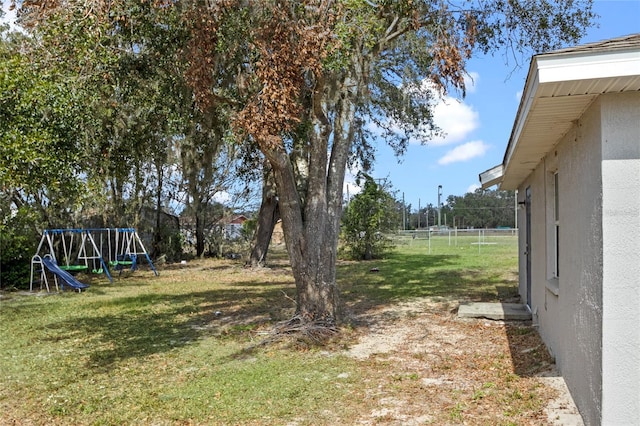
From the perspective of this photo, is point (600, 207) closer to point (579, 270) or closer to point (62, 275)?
point (579, 270)

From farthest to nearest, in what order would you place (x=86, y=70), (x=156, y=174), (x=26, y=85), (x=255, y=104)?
(x=156, y=174) < (x=26, y=85) < (x=86, y=70) < (x=255, y=104)

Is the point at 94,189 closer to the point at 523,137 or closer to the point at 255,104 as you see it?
the point at 255,104

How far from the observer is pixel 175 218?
2472cm

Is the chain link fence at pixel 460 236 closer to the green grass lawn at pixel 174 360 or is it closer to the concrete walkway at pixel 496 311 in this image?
the green grass lawn at pixel 174 360

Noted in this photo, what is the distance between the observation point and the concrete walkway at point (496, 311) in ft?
28.7

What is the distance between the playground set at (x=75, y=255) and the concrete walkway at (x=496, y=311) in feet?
31.4

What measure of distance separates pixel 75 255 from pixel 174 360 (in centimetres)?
1242

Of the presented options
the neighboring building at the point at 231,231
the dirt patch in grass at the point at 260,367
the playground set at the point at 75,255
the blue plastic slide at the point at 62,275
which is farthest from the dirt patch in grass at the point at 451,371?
the neighboring building at the point at 231,231

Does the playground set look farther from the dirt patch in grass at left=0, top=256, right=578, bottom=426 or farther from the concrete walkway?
the concrete walkway

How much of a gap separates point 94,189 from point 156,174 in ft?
32.1

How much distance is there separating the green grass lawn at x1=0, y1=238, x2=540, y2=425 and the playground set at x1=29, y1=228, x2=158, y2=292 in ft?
3.85

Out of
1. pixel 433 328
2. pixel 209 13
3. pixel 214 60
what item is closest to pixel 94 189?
pixel 214 60

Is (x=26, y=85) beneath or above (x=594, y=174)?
above

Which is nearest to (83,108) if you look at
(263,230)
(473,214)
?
(263,230)
